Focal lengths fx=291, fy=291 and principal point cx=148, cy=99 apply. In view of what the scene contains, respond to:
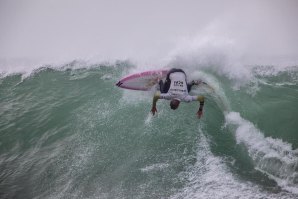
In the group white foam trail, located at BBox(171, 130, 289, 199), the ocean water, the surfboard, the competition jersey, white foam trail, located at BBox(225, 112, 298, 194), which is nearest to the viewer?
white foam trail, located at BBox(171, 130, 289, 199)

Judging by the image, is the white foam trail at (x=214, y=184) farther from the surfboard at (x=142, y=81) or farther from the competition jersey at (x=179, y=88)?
the surfboard at (x=142, y=81)

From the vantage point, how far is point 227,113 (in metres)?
11.1

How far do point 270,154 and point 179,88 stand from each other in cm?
352

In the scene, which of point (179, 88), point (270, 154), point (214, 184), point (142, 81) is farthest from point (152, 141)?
point (270, 154)

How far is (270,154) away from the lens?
9.12 meters

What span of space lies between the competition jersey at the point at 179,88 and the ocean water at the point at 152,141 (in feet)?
5.13

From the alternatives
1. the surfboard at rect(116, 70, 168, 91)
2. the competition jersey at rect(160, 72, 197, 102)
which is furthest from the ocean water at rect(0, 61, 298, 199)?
the competition jersey at rect(160, 72, 197, 102)

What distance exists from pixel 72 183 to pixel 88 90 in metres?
5.28

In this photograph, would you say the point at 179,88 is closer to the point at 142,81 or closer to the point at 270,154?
the point at 142,81

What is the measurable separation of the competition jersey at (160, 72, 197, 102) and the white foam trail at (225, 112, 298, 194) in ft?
7.44

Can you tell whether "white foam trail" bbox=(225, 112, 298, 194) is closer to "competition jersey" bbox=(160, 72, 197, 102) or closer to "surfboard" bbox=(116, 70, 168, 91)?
"competition jersey" bbox=(160, 72, 197, 102)

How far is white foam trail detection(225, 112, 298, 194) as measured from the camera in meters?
8.36

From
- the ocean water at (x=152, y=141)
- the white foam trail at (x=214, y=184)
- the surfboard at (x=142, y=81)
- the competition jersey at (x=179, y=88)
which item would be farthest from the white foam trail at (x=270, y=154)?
the surfboard at (x=142, y=81)

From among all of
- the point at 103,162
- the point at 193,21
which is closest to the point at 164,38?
the point at 193,21
